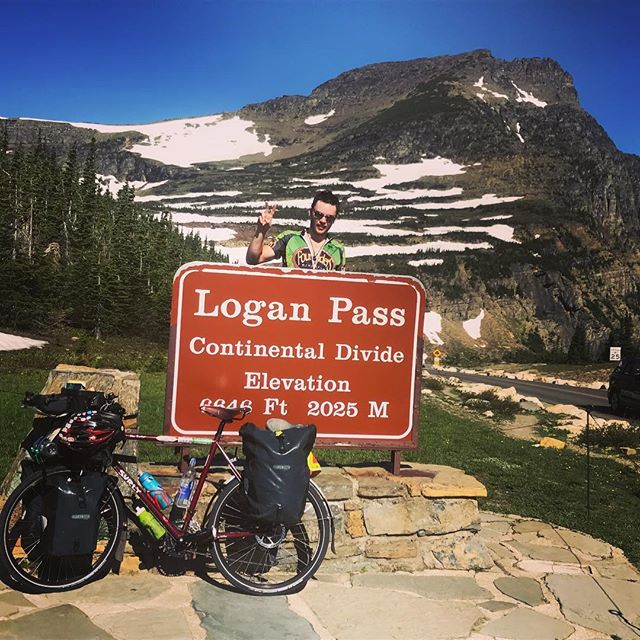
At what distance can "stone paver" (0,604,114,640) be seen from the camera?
3.12m

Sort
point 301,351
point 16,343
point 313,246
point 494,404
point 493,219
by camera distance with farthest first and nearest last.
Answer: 1. point 493,219
2. point 16,343
3. point 494,404
4. point 313,246
5. point 301,351

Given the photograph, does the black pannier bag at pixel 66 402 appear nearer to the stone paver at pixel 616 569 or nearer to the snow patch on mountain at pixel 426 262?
the stone paver at pixel 616 569

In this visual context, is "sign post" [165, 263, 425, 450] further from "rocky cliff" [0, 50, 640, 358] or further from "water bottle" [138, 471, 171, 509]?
"rocky cliff" [0, 50, 640, 358]

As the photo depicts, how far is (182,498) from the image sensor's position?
3971 mm

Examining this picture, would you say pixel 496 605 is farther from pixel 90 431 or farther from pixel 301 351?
pixel 90 431

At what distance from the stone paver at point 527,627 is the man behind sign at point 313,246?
8.87 ft

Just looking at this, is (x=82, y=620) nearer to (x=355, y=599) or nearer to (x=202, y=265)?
(x=355, y=599)

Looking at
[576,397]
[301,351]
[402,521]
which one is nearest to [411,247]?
[576,397]

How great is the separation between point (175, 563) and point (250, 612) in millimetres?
767

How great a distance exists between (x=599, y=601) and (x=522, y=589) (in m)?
0.50

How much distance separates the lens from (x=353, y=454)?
1043cm

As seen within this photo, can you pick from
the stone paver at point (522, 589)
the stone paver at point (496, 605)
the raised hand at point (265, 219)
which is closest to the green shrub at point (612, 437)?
the stone paver at point (522, 589)

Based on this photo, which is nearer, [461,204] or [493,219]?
[493,219]

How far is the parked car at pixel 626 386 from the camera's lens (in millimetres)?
→ 18484
